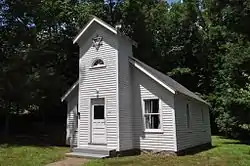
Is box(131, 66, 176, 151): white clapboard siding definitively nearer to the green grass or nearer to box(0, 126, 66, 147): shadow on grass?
the green grass

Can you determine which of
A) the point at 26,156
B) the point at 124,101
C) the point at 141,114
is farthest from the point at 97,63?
the point at 26,156

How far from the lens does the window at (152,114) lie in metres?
15.4

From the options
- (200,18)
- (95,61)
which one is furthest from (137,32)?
(95,61)

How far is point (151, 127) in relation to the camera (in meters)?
15.4

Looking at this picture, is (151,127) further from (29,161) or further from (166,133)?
(29,161)

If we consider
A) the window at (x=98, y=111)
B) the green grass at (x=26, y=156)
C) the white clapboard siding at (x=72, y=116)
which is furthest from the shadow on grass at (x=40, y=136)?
the window at (x=98, y=111)

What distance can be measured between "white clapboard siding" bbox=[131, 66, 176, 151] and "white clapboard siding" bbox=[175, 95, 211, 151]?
0.47 metres

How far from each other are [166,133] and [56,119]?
17388 mm

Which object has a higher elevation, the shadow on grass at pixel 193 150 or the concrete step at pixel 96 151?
the concrete step at pixel 96 151

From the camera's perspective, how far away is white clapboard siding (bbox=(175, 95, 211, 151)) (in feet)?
50.3

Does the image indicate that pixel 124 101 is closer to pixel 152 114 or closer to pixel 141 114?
pixel 141 114

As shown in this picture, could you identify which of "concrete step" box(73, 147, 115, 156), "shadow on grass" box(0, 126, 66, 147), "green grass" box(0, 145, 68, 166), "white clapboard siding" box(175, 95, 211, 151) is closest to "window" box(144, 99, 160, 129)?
"white clapboard siding" box(175, 95, 211, 151)

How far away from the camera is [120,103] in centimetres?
1502

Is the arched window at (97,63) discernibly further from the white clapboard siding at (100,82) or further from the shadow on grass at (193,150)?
the shadow on grass at (193,150)
